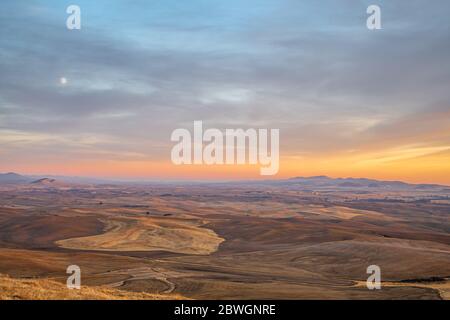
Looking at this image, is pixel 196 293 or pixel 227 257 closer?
pixel 196 293

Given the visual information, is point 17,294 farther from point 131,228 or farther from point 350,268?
point 131,228

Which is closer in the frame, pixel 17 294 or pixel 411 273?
pixel 17 294

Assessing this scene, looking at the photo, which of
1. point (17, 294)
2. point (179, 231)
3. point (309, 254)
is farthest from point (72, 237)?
point (17, 294)

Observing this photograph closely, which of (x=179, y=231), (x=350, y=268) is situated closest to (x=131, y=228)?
(x=179, y=231)
